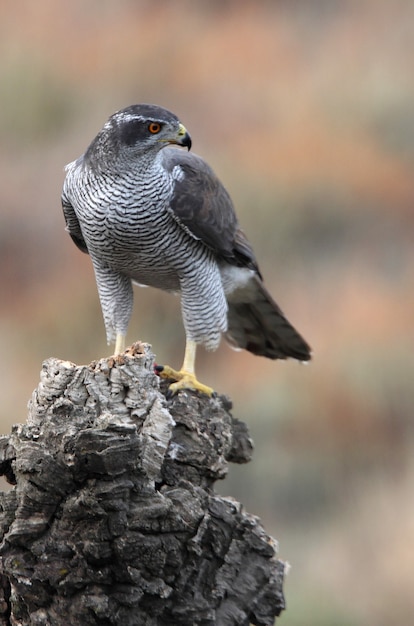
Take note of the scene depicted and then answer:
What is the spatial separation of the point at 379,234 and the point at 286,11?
22.3 ft

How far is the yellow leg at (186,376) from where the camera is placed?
660cm

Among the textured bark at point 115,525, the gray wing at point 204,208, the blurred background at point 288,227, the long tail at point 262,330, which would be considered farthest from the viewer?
the blurred background at point 288,227

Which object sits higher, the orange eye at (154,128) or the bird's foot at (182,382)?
the orange eye at (154,128)

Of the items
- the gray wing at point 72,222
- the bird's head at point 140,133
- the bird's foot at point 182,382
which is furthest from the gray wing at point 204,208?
the bird's foot at point 182,382

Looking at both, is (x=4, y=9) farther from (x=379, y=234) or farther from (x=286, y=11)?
(x=379, y=234)

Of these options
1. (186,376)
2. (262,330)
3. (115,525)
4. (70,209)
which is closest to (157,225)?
(70,209)

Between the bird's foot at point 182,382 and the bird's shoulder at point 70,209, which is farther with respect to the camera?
the bird's shoulder at point 70,209

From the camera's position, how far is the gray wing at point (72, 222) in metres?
7.10

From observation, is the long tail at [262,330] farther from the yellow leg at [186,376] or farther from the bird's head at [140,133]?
the bird's head at [140,133]

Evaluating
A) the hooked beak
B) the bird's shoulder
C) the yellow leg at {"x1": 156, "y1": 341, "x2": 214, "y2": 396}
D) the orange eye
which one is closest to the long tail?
the yellow leg at {"x1": 156, "y1": 341, "x2": 214, "y2": 396}

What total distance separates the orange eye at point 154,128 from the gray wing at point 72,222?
80cm

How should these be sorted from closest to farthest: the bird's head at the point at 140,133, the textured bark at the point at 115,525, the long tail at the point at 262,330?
the textured bark at the point at 115,525 < the bird's head at the point at 140,133 < the long tail at the point at 262,330

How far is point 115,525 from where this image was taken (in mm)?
4492

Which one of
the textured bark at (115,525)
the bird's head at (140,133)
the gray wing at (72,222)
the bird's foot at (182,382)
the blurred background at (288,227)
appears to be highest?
the blurred background at (288,227)
